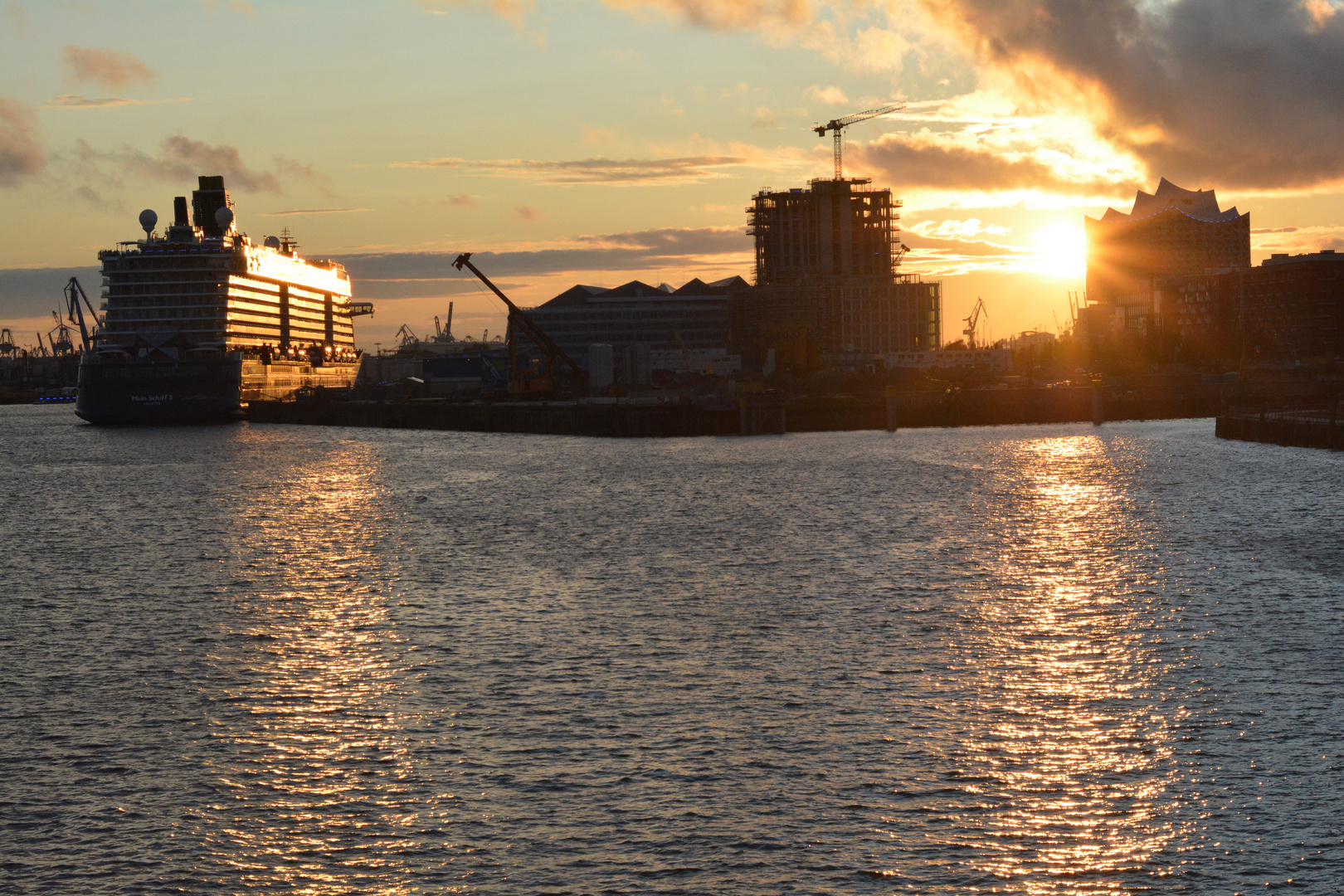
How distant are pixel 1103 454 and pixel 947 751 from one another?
87.1m

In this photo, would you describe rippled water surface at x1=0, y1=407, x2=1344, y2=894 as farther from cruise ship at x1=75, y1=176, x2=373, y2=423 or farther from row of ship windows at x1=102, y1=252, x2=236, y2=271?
row of ship windows at x1=102, y1=252, x2=236, y2=271

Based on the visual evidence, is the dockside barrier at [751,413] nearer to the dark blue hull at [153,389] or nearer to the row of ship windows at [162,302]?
the dark blue hull at [153,389]

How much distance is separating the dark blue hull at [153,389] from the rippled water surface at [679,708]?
3360 inches

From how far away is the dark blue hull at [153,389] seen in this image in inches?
5399

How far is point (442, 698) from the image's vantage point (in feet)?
83.5

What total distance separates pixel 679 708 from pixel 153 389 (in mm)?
125777

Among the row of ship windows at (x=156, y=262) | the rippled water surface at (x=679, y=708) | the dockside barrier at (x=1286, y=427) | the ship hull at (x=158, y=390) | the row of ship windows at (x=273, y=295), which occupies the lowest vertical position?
the rippled water surface at (x=679, y=708)

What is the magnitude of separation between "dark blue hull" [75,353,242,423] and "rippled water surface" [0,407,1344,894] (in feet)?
280

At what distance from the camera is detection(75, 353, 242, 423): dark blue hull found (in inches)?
5399

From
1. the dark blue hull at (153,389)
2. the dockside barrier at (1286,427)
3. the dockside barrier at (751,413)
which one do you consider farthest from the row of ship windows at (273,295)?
the dockside barrier at (1286,427)

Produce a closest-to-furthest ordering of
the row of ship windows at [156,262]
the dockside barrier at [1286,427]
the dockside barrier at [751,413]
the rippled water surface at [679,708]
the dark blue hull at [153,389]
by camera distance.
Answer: the rippled water surface at [679,708] < the dockside barrier at [1286,427] < the dark blue hull at [153,389] < the dockside barrier at [751,413] < the row of ship windows at [156,262]

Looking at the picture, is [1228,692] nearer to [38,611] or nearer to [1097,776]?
[1097,776]

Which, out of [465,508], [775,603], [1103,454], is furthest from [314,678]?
[1103,454]

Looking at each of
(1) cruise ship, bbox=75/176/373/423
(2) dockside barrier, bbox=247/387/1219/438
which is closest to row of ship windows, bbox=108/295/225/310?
(1) cruise ship, bbox=75/176/373/423
